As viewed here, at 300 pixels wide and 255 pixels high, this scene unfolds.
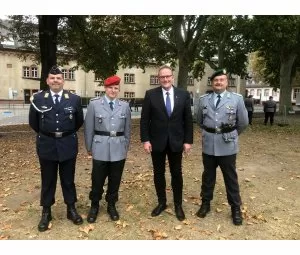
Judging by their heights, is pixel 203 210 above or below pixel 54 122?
below

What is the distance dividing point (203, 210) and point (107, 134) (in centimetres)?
188

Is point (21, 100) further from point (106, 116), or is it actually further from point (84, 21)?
point (106, 116)

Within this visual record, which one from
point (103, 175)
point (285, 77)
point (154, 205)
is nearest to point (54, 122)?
point (103, 175)

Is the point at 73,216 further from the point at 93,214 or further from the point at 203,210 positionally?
the point at 203,210

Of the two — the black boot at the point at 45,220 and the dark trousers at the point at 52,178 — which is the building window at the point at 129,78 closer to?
the dark trousers at the point at 52,178

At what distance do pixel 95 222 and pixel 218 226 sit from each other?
1.75m

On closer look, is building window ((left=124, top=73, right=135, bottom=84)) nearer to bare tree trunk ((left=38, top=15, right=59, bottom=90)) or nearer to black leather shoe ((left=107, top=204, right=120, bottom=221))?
bare tree trunk ((left=38, top=15, right=59, bottom=90))

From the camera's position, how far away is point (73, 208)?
16.9 feet

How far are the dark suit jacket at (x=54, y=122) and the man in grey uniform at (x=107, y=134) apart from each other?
10.4 inches

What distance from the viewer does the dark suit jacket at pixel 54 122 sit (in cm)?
478

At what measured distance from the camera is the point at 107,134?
16.5ft

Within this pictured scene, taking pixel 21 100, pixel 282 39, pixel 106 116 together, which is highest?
pixel 282 39

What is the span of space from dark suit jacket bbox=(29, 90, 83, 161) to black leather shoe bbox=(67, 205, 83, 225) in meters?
0.80

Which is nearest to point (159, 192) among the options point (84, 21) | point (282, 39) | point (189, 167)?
point (189, 167)
